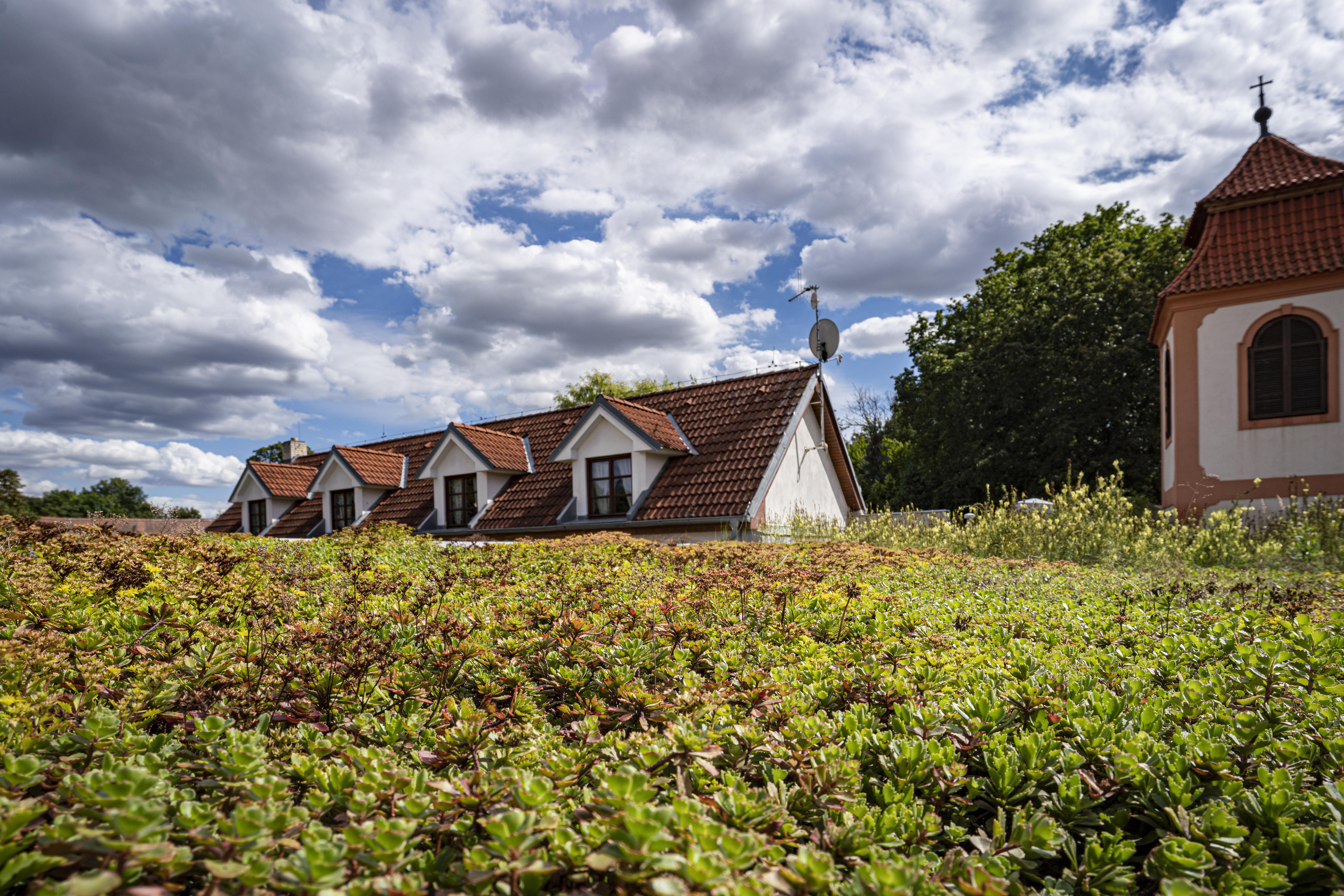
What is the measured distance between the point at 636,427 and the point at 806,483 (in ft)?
14.3

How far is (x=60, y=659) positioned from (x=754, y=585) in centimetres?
346

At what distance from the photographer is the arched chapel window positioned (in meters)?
13.5

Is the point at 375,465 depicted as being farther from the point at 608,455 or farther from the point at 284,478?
the point at 608,455

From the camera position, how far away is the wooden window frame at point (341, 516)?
20234 millimetres

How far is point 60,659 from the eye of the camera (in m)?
2.39

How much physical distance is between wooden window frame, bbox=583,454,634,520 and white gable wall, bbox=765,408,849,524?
10.7 feet

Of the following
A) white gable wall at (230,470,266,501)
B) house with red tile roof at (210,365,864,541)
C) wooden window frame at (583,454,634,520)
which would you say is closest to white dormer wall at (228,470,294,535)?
white gable wall at (230,470,266,501)

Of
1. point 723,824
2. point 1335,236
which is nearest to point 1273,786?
point 723,824

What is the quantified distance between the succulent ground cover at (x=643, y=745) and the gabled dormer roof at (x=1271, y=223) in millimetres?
13980

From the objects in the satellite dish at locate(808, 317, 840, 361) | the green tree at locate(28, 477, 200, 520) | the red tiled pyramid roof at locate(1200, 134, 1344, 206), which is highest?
the red tiled pyramid roof at locate(1200, 134, 1344, 206)

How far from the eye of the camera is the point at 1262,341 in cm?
1405

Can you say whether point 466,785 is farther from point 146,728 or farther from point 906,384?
point 906,384

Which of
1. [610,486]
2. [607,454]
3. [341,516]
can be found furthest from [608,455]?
[341,516]

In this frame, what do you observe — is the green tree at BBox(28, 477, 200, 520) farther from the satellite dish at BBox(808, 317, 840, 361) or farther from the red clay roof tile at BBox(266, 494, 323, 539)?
the satellite dish at BBox(808, 317, 840, 361)
